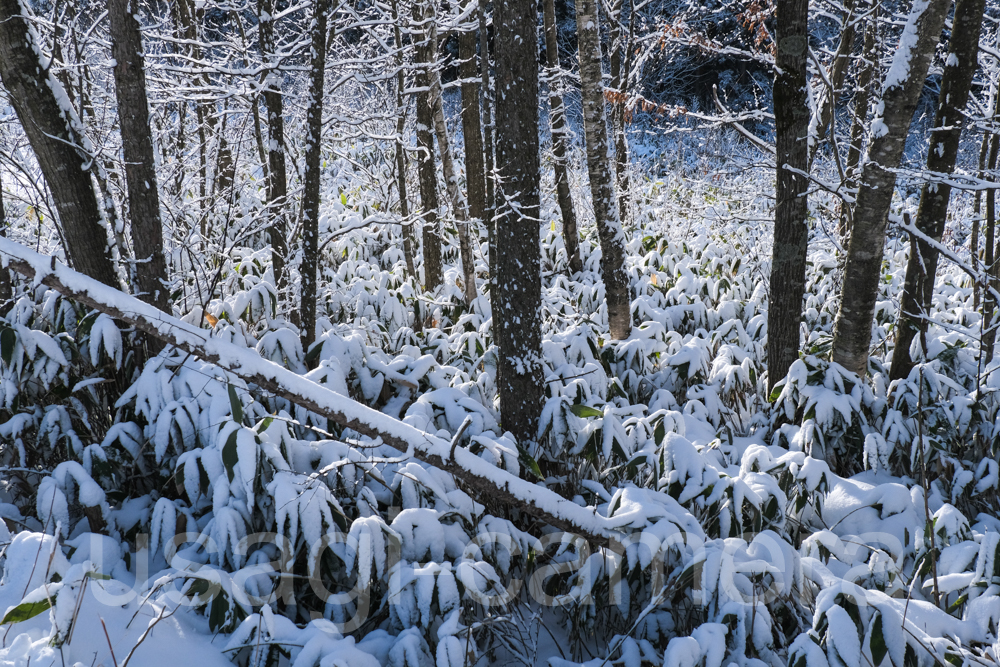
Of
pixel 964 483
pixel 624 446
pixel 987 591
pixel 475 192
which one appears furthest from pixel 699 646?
pixel 475 192

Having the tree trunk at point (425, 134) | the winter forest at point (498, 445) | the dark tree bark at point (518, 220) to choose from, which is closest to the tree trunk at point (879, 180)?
the winter forest at point (498, 445)

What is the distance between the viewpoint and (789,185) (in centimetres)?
371

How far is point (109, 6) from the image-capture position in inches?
123

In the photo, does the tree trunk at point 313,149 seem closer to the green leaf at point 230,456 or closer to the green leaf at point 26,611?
the green leaf at point 230,456

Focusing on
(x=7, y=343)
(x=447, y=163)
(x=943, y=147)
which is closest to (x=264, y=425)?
(x=7, y=343)

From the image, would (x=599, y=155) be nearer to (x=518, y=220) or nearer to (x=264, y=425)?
(x=518, y=220)

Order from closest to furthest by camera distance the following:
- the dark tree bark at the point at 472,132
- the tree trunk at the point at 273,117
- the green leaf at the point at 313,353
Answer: the green leaf at the point at 313,353
the tree trunk at the point at 273,117
the dark tree bark at the point at 472,132

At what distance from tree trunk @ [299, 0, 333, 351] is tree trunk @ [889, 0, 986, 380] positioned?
380cm

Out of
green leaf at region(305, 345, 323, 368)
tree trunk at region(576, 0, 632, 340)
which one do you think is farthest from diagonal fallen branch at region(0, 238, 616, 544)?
tree trunk at region(576, 0, 632, 340)

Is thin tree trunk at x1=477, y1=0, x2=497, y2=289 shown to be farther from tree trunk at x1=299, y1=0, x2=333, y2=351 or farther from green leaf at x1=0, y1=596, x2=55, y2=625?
green leaf at x1=0, y1=596, x2=55, y2=625

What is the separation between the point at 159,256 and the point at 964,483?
4.48 metres

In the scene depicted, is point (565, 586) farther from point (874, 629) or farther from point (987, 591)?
point (987, 591)

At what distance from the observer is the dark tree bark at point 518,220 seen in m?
2.95

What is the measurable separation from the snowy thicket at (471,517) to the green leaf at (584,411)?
0.04 ft
